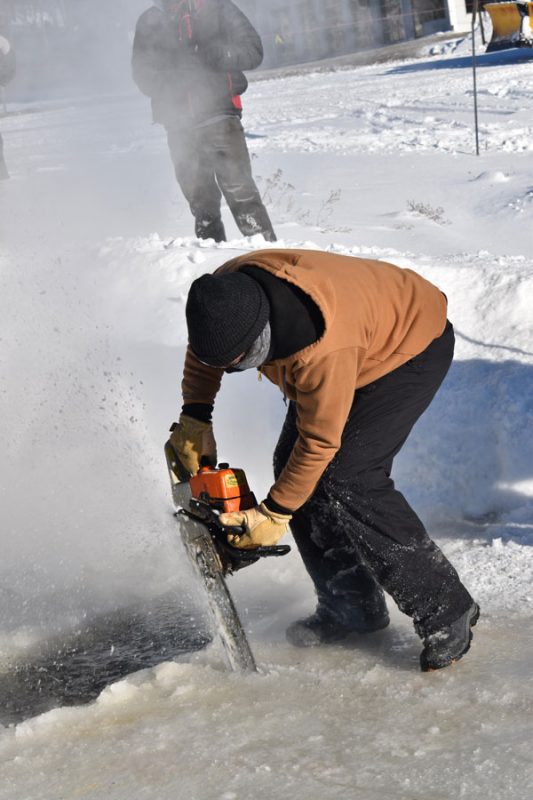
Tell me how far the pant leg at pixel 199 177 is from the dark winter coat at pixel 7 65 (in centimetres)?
141

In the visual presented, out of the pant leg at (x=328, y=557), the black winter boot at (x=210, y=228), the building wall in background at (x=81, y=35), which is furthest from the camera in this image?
the black winter boot at (x=210, y=228)

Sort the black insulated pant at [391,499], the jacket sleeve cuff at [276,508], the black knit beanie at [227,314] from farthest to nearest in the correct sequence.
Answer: the black insulated pant at [391,499], the jacket sleeve cuff at [276,508], the black knit beanie at [227,314]

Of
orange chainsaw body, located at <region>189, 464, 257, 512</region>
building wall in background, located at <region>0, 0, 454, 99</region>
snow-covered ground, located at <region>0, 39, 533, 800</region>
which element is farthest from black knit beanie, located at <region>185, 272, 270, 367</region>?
building wall in background, located at <region>0, 0, 454, 99</region>

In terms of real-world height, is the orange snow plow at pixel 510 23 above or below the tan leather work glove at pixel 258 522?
above

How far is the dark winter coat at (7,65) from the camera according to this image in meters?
3.81

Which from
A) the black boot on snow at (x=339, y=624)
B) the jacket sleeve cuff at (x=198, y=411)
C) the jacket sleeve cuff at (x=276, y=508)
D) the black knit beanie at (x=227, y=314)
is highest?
the black knit beanie at (x=227, y=314)

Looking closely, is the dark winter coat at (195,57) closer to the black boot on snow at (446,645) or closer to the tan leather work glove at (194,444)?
the tan leather work glove at (194,444)

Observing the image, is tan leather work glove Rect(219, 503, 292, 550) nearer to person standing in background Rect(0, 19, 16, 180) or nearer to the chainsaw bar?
the chainsaw bar

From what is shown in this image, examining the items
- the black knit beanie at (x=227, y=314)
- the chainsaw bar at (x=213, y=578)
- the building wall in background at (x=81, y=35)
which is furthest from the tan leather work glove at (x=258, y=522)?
the building wall in background at (x=81, y=35)

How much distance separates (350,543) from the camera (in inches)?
111

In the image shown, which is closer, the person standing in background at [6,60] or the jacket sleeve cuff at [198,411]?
the jacket sleeve cuff at [198,411]

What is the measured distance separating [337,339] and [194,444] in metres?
0.70

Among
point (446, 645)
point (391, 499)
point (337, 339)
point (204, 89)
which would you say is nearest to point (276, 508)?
point (391, 499)

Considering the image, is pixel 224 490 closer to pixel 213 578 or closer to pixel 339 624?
pixel 213 578
